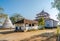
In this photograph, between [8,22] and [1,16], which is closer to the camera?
[8,22]

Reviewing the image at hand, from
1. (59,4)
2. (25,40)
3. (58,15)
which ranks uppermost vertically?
(59,4)

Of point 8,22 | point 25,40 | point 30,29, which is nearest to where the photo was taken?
point 25,40

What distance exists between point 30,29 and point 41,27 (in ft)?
15.3

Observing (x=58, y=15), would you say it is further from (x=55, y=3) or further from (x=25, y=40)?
(x=25, y=40)

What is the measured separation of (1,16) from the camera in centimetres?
3341

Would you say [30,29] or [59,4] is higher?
[59,4]

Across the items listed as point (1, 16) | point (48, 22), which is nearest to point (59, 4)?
point (48, 22)

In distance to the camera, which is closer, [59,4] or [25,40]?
[25,40]

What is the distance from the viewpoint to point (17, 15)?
5184 cm

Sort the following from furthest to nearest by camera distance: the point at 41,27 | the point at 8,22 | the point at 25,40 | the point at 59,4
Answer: the point at 8,22, the point at 41,27, the point at 59,4, the point at 25,40

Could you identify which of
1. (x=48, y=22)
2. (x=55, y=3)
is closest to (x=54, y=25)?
(x=48, y=22)

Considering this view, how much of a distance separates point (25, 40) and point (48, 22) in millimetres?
19514

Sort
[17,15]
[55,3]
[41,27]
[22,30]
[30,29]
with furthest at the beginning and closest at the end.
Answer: [17,15]
[41,27]
[30,29]
[22,30]
[55,3]

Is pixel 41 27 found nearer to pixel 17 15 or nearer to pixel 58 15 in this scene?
pixel 58 15
